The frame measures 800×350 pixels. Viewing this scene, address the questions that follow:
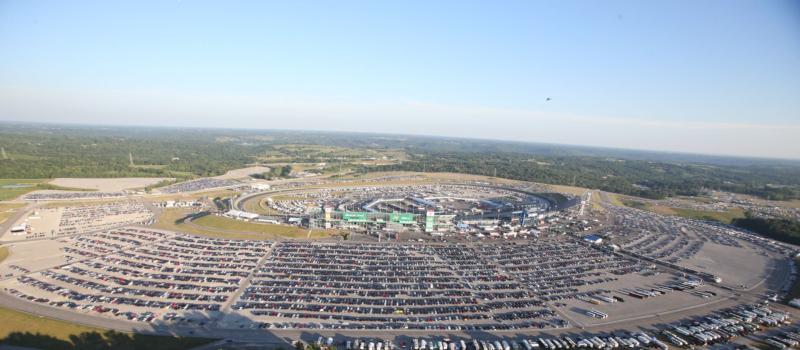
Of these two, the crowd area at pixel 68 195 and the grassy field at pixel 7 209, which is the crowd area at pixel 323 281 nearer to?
the grassy field at pixel 7 209

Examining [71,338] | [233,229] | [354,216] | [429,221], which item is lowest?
[71,338]

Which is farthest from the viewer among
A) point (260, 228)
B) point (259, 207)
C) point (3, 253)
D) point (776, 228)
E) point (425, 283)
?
point (259, 207)

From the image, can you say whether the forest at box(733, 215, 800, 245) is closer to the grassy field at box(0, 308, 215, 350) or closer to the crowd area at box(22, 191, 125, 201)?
Result: the grassy field at box(0, 308, 215, 350)

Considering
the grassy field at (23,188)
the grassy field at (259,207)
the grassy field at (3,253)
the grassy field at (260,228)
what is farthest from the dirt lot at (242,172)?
the grassy field at (3,253)

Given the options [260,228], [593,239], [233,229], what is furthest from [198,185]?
[593,239]

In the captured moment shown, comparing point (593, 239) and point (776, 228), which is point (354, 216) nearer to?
point (593, 239)

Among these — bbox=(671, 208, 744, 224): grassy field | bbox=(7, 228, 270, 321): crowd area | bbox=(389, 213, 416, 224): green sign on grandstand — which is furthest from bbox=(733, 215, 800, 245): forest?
bbox=(7, 228, 270, 321): crowd area
